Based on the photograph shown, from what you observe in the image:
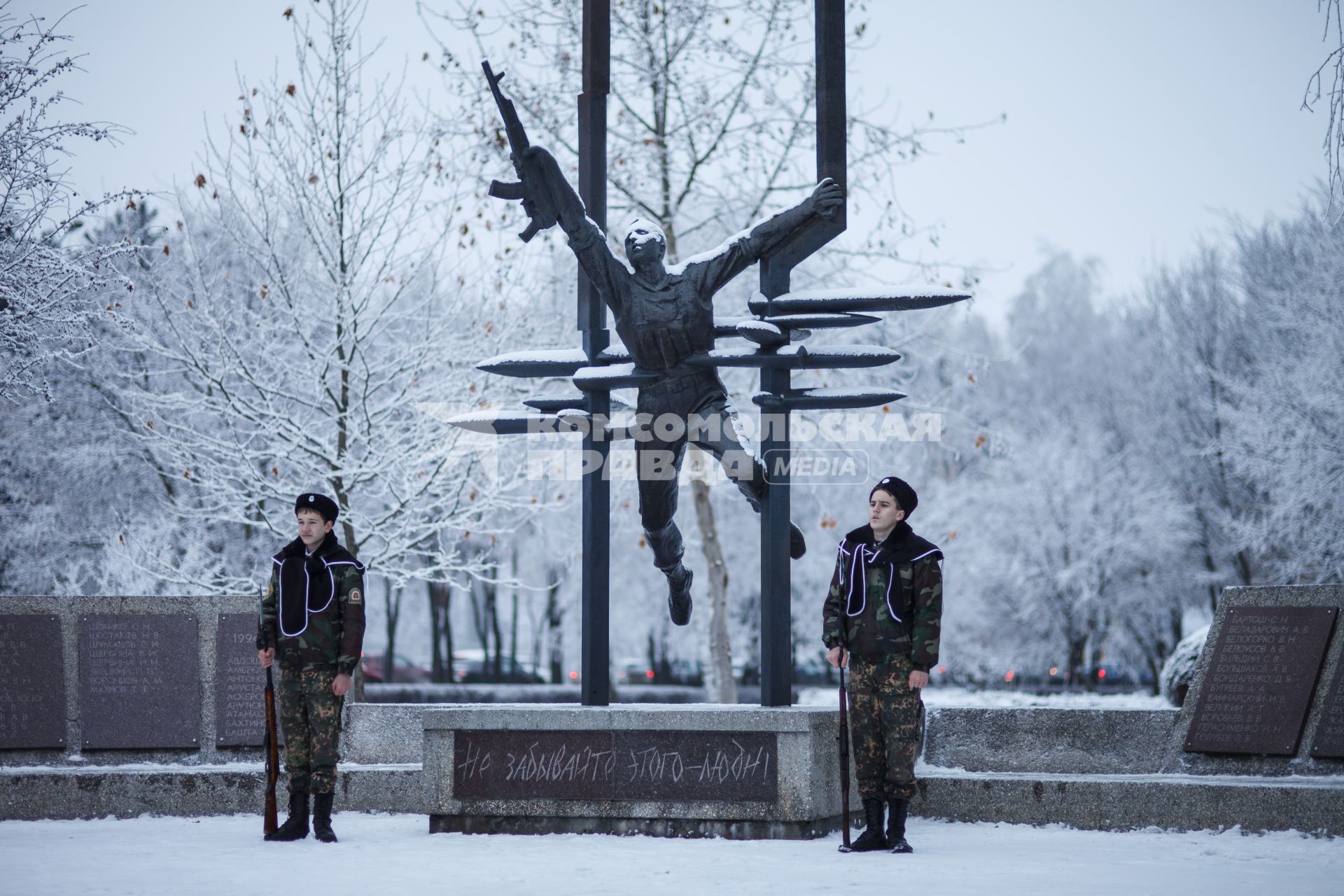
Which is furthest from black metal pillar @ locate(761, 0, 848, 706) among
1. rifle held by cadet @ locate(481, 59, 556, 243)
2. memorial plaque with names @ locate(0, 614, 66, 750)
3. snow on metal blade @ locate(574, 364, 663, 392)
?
memorial plaque with names @ locate(0, 614, 66, 750)

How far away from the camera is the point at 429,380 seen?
1562 centimetres

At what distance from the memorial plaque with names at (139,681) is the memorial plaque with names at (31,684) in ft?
0.55

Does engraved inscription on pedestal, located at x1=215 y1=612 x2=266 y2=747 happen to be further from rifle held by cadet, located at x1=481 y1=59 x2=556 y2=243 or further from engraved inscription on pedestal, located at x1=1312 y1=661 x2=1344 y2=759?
engraved inscription on pedestal, located at x1=1312 y1=661 x2=1344 y2=759

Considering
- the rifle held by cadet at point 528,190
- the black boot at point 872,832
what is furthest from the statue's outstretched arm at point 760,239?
the black boot at point 872,832

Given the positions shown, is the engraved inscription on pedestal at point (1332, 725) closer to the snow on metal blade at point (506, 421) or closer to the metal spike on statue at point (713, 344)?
the metal spike on statue at point (713, 344)

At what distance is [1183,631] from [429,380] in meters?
21.9

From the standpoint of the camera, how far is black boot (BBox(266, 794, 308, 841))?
7844mm

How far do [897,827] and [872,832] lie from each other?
14cm

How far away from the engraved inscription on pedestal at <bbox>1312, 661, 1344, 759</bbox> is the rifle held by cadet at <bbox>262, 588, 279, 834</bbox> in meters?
6.44

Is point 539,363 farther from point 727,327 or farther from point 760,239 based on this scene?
point 760,239

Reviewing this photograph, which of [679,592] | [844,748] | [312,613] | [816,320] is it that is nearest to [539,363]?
[679,592]

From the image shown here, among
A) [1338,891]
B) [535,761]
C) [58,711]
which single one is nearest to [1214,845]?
[1338,891]

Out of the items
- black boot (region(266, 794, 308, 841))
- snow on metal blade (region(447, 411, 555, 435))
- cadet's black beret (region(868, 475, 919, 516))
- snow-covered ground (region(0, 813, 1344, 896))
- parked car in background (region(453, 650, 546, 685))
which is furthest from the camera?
parked car in background (region(453, 650, 546, 685))

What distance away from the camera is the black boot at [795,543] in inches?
347
